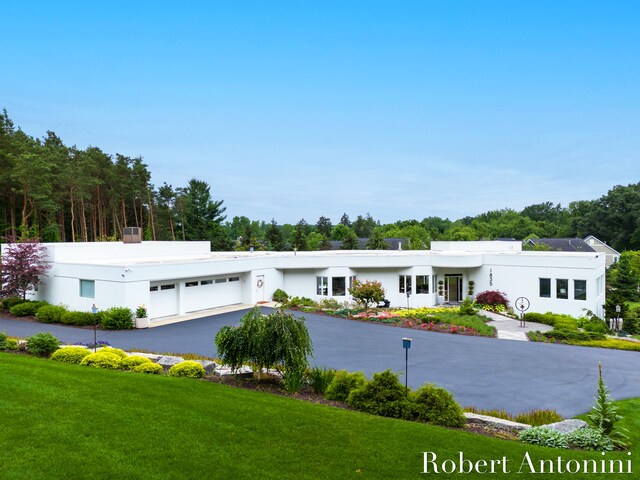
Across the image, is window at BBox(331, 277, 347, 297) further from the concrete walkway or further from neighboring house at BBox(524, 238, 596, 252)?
neighboring house at BBox(524, 238, 596, 252)

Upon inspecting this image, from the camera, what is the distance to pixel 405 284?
28625 mm

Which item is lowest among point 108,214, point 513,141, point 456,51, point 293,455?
point 293,455

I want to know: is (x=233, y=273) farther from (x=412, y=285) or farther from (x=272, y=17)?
(x=272, y=17)

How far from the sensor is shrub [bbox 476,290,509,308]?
26562 millimetres

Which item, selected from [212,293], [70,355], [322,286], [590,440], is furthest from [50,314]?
[590,440]

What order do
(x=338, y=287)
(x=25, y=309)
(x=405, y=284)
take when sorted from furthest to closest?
(x=405, y=284)
(x=338, y=287)
(x=25, y=309)

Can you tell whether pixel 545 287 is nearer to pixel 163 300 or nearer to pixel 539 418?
pixel 539 418

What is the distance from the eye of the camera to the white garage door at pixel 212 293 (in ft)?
77.0

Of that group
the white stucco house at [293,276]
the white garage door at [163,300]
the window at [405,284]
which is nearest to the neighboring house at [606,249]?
the white stucco house at [293,276]

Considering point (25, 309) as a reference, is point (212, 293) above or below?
above

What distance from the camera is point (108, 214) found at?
150 ft

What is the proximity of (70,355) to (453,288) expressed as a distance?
77.7 ft

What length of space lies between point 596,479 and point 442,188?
60.0 m

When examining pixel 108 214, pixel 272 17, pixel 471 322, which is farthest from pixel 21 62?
pixel 471 322
